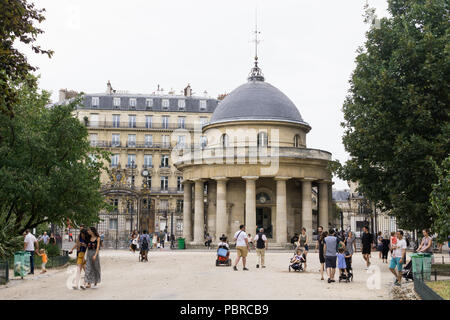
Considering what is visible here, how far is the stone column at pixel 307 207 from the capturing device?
4331 cm

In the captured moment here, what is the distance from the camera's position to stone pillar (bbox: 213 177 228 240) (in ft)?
142

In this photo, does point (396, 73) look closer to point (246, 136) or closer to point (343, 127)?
point (343, 127)

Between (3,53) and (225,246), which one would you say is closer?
(3,53)

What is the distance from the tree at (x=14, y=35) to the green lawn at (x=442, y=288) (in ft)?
43.1

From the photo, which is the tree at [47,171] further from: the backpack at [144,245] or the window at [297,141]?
the window at [297,141]

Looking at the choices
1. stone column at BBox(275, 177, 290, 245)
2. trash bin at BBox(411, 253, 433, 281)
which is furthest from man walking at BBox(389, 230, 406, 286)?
stone column at BBox(275, 177, 290, 245)

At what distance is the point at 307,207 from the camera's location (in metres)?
43.7

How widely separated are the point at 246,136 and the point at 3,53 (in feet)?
106

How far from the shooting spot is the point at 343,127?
27797 millimetres

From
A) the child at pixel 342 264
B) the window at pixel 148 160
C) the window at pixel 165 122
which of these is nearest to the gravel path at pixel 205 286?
the child at pixel 342 264

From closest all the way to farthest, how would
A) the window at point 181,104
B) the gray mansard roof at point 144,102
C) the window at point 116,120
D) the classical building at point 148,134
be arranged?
the classical building at point 148,134 → the window at point 116,120 → the gray mansard roof at point 144,102 → the window at point 181,104
